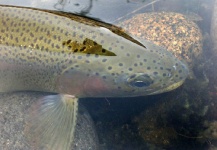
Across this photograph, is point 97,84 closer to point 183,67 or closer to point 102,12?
point 183,67

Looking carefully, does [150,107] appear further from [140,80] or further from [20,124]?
[20,124]

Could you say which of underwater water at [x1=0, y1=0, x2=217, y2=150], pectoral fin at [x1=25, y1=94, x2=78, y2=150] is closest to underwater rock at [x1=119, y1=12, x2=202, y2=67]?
underwater water at [x1=0, y1=0, x2=217, y2=150]

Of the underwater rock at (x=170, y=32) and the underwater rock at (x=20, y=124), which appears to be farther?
the underwater rock at (x=170, y=32)

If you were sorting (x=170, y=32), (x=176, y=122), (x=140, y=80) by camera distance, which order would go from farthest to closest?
(x=170, y=32) < (x=176, y=122) < (x=140, y=80)

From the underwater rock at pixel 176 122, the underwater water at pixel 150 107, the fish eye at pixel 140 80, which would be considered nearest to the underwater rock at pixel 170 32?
the underwater water at pixel 150 107

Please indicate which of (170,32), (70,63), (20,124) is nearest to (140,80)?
(70,63)

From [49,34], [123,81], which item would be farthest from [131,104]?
[49,34]

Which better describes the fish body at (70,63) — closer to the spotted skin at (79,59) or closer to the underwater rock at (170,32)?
the spotted skin at (79,59)
